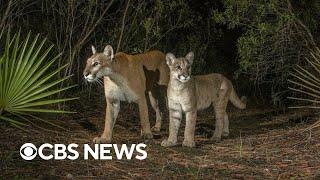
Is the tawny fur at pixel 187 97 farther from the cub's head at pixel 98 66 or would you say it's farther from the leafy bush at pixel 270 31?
the leafy bush at pixel 270 31

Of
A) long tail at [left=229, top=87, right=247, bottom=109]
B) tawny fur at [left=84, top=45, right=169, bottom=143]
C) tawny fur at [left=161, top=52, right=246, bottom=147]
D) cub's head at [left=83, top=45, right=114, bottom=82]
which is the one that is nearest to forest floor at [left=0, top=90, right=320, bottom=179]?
tawny fur at [left=161, top=52, right=246, bottom=147]

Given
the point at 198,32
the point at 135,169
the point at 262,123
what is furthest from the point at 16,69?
the point at 198,32

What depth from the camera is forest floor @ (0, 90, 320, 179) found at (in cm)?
604

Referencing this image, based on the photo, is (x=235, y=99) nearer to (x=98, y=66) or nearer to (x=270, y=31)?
(x=270, y=31)

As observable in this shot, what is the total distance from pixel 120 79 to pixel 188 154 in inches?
67.1

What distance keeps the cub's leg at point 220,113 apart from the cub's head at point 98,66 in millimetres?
1599

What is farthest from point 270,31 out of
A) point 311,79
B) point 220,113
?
point 220,113

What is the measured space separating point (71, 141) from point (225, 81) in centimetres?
242

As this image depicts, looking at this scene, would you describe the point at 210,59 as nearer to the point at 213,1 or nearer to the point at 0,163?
the point at 213,1

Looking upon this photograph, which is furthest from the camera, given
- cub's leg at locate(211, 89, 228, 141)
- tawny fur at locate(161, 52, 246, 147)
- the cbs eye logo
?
cub's leg at locate(211, 89, 228, 141)

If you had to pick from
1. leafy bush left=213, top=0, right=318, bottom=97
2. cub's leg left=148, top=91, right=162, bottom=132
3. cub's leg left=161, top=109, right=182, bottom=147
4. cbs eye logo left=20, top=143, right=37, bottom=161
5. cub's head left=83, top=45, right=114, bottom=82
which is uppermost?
leafy bush left=213, top=0, right=318, bottom=97

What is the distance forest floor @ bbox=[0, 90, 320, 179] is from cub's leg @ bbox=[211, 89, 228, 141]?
0.14m

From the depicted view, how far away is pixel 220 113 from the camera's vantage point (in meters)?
8.44

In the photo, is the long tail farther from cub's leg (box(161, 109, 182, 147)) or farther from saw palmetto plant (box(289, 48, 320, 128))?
cub's leg (box(161, 109, 182, 147))
